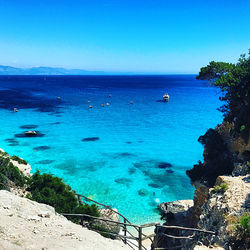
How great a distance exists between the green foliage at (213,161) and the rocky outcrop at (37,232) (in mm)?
10084

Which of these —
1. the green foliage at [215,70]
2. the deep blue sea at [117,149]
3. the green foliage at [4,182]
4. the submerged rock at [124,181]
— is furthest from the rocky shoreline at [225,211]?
the green foliage at [4,182]

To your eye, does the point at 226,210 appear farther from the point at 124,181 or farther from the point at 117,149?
the point at 117,149

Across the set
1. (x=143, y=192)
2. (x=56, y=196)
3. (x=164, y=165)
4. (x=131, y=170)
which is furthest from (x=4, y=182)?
(x=164, y=165)

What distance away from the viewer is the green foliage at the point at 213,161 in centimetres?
1548

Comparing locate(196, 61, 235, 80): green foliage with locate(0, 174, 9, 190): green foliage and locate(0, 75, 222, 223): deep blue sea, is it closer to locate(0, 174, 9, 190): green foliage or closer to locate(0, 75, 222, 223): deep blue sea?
locate(0, 75, 222, 223): deep blue sea

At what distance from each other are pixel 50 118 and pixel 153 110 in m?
28.3

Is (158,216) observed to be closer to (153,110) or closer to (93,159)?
(93,159)

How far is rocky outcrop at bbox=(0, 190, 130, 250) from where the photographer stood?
262 inches

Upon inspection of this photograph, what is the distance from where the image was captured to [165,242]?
1493 centimetres

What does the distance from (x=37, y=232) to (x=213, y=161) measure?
13312mm

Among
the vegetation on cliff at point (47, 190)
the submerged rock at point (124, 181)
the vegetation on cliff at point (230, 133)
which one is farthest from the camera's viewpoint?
the submerged rock at point (124, 181)

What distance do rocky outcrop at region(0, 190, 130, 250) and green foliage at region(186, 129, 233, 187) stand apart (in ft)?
33.1

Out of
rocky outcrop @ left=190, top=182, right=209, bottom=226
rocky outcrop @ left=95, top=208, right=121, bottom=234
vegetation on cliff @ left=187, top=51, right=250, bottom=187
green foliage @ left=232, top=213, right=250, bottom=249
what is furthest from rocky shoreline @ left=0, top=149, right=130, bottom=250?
vegetation on cliff @ left=187, top=51, right=250, bottom=187

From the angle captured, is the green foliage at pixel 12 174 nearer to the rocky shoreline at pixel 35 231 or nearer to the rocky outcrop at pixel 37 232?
the rocky shoreline at pixel 35 231
